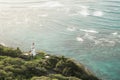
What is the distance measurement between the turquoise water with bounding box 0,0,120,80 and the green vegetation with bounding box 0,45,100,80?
24.8ft

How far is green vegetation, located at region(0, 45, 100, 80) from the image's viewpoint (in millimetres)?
23359

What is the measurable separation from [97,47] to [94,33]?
16.6 feet

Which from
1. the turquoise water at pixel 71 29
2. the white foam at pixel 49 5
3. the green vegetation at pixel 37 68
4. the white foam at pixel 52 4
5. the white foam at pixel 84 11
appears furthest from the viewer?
the white foam at pixel 52 4

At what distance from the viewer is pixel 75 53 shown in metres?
39.7

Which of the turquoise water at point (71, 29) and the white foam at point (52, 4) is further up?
the white foam at point (52, 4)

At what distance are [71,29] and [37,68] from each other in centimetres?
2345

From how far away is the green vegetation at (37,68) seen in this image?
23.4m

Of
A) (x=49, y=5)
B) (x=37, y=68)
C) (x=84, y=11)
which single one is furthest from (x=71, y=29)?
(x=37, y=68)

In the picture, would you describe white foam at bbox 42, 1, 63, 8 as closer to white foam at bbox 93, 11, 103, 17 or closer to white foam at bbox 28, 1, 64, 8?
white foam at bbox 28, 1, 64, 8

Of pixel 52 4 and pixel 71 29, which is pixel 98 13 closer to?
pixel 71 29

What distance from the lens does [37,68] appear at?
2483cm

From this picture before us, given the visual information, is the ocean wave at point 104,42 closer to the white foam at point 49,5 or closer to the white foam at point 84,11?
the white foam at point 84,11

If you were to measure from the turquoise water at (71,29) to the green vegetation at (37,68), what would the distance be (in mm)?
7560

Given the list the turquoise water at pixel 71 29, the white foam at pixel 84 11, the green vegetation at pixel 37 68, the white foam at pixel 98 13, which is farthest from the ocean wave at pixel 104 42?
the green vegetation at pixel 37 68
